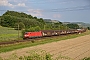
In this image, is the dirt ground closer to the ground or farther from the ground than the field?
closer to the ground

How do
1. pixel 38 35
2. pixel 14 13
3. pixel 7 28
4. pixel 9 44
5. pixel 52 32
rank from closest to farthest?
pixel 9 44 < pixel 38 35 < pixel 52 32 < pixel 7 28 < pixel 14 13

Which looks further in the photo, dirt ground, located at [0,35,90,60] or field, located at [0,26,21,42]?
field, located at [0,26,21,42]

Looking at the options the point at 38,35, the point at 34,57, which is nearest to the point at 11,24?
the point at 38,35

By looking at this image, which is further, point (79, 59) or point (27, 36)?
point (27, 36)

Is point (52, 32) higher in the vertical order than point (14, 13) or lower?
lower

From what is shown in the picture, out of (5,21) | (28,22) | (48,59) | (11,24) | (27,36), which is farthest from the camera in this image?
(28,22)

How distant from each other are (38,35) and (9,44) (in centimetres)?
1768

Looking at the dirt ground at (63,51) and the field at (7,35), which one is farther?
the field at (7,35)

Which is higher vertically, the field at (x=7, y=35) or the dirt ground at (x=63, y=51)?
the field at (x=7, y=35)

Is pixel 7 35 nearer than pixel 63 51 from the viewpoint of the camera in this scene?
No

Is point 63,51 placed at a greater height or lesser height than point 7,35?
lesser

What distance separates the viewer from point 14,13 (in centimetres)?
10919

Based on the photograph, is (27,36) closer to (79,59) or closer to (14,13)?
(79,59)

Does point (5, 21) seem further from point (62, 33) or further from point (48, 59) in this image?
point (48, 59)
